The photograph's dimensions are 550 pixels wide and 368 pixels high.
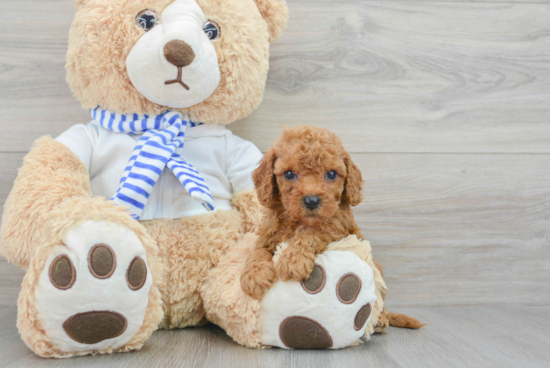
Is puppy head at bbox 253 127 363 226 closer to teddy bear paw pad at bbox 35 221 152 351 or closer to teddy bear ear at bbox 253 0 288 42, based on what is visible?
teddy bear paw pad at bbox 35 221 152 351

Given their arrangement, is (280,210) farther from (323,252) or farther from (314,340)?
(314,340)

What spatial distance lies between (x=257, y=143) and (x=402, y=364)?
27.3 inches

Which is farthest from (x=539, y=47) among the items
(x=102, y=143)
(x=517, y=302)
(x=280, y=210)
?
(x=102, y=143)

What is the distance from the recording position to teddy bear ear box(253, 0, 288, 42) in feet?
3.69

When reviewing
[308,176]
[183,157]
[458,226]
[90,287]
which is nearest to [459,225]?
[458,226]

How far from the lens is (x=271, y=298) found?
0.83 metres

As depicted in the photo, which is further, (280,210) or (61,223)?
(280,210)

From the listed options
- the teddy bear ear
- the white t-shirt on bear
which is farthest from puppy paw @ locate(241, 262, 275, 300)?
the teddy bear ear

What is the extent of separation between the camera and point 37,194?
893 millimetres

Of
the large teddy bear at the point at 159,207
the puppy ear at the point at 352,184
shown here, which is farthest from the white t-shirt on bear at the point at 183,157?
the puppy ear at the point at 352,184

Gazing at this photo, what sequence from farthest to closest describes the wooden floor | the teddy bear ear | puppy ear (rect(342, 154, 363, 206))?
the wooden floor, the teddy bear ear, puppy ear (rect(342, 154, 363, 206))

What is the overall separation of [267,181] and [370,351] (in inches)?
15.1

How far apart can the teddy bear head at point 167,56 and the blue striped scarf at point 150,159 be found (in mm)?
22

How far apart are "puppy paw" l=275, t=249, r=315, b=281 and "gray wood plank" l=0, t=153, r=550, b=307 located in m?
0.51
